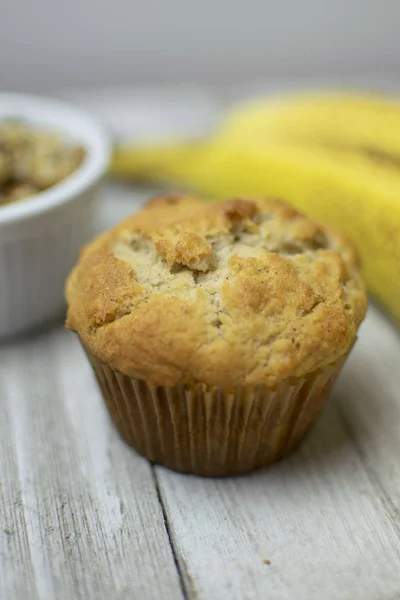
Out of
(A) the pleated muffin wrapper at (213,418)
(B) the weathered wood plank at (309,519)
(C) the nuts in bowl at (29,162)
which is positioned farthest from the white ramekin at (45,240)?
(B) the weathered wood plank at (309,519)

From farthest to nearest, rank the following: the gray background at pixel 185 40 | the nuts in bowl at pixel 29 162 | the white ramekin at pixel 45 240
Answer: the gray background at pixel 185 40, the nuts in bowl at pixel 29 162, the white ramekin at pixel 45 240

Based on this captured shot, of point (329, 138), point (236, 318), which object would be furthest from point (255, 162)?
point (236, 318)

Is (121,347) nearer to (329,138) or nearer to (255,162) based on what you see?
(255,162)

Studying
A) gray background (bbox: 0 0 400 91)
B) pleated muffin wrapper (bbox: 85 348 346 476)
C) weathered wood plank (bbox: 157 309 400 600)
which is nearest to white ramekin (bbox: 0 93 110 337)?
pleated muffin wrapper (bbox: 85 348 346 476)

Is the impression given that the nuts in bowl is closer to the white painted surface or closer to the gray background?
the white painted surface

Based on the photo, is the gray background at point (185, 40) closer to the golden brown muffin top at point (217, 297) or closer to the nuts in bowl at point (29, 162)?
the nuts in bowl at point (29, 162)
